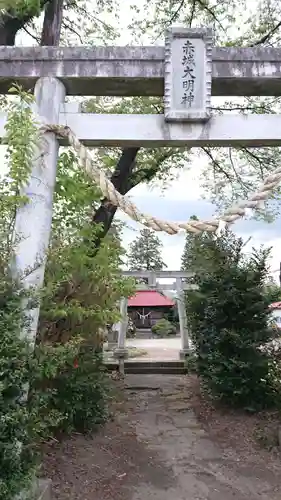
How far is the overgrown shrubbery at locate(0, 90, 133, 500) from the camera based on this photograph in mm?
2521

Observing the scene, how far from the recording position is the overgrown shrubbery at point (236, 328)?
18.7 feet

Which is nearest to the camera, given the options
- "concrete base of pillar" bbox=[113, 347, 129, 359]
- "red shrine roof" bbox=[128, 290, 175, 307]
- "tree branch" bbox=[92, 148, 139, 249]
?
"tree branch" bbox=[92, 148, 139, 249]

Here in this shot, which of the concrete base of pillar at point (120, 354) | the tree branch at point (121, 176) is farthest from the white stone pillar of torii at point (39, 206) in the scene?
the concrete base of pillar at point (120, 354)

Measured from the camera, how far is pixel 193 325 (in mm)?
7484

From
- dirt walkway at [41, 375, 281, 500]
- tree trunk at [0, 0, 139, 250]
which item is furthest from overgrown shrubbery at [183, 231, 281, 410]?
tree trunk at [0, 0, 139, 250]

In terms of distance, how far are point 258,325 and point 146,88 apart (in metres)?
3.60

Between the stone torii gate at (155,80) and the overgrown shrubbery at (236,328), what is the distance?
9.39 ft

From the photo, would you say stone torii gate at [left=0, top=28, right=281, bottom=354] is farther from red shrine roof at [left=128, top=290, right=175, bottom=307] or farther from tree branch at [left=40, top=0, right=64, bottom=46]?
red shrine roof at [left=128, top=290, right=175, bottom=307]

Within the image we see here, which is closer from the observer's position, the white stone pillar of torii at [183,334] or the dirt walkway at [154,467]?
the dirt walkway at [154,467]

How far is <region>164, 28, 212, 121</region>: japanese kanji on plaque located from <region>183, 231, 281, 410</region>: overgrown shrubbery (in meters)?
3.15

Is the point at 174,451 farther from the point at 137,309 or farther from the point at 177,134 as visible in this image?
the point at 137,309

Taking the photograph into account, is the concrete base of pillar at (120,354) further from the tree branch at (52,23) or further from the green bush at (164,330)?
the green bush at (164,330)

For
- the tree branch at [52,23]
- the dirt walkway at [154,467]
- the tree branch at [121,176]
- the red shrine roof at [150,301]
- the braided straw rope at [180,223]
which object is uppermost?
the tree branch at [52,23]

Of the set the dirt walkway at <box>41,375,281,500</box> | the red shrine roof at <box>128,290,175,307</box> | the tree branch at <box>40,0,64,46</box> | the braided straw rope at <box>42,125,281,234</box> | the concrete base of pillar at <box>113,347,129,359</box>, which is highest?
the tree branch at <box>40,0,64,46</box>
